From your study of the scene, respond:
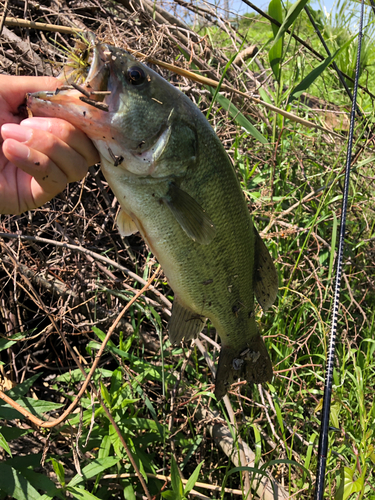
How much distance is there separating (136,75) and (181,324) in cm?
105

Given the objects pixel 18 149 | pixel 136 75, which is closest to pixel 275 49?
pixel 136 75

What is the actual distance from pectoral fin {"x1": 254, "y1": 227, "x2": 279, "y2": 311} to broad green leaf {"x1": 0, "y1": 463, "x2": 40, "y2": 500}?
127 centimetres

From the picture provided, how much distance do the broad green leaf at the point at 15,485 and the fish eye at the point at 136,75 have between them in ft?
5.39

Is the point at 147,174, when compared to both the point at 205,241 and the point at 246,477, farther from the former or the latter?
the point at 246,477

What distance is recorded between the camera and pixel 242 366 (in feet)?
6.18

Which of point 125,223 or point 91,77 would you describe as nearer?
point 91,77

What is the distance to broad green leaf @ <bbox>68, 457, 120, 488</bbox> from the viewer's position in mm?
1714

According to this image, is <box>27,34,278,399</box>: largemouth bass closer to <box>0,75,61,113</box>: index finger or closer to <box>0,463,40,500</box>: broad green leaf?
<box>0,75,61,113</box>: index finger

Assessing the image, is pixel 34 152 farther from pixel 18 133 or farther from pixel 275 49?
pixel 275 49

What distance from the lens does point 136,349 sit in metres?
2.79

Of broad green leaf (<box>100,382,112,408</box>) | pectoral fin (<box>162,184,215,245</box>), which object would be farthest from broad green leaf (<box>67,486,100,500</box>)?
pectoral fin (<box>162,184,215,245</box>)

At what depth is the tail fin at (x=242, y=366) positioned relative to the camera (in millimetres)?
1876

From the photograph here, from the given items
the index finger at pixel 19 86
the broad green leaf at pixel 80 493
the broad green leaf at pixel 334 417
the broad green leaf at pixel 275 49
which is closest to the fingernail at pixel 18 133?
the index finger at pixel 19 86

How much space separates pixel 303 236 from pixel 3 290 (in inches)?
89.6
